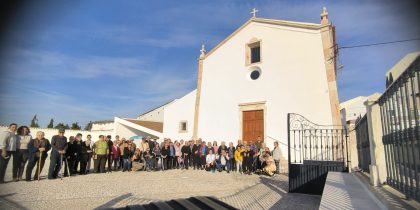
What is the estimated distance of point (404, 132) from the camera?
282cm

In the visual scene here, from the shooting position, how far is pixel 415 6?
2.20m

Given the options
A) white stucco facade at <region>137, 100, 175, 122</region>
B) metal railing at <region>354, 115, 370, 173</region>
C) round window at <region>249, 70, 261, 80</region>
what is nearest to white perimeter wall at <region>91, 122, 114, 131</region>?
white stucco facade at <region>137, 100, 175, 122</region>

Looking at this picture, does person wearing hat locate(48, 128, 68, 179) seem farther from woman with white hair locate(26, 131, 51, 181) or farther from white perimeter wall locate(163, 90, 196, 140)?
white perimeter wall locate(163, 90, 196, 140)

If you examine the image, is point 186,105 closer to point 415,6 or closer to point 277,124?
point 277,124

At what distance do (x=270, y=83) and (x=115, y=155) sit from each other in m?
8.57

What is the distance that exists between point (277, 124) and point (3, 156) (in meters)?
11.3

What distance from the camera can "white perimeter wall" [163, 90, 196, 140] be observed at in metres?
18.2

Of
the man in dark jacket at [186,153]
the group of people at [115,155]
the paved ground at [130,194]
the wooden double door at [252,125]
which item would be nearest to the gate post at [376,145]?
the paved ground at [130,194]

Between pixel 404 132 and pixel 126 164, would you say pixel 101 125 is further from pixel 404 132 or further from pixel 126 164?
pixel 404 132

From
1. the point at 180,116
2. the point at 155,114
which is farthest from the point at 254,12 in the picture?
the point at 155,114

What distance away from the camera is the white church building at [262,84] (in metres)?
13.4

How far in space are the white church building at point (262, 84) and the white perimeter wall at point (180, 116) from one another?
0.07 metres

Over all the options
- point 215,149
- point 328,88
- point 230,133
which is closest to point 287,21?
point 328,88

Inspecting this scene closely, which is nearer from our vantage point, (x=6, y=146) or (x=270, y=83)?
(x=6, y=146)
